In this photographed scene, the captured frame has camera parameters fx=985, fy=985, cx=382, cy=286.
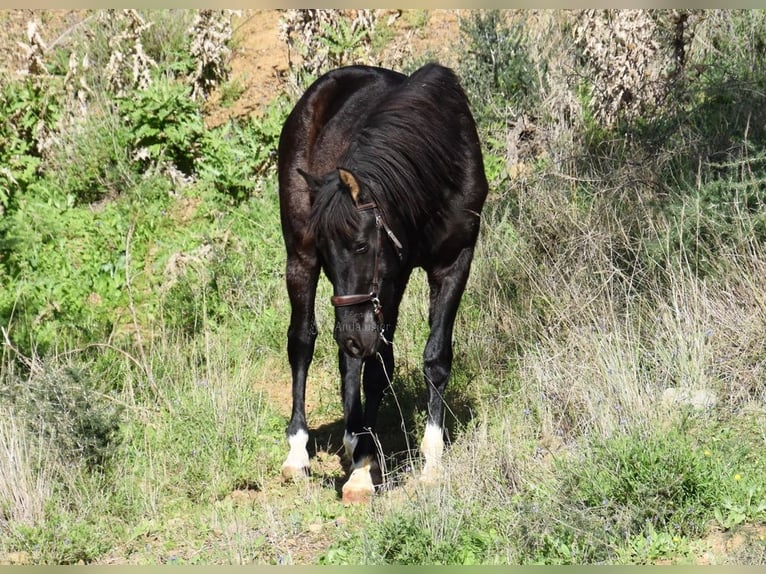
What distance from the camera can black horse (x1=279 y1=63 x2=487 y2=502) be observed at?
219 inches

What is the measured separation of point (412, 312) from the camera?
27.8 feet

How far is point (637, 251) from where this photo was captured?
7.75 metres

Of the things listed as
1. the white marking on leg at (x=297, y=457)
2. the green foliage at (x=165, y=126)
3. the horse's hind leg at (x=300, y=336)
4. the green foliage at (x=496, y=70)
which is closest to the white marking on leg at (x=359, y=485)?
the white marking on leg at (x=297, y=457)

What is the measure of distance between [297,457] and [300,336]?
33.3 inches

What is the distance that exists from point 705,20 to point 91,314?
7.30m

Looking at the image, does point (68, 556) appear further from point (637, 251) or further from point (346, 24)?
point (346, 24)

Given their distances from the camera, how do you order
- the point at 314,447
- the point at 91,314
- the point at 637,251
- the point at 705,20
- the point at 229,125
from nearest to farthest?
the point at 314,447 < the point at 637,251 < the point at 91,314 < the point at 705,20 < the point at 229,125

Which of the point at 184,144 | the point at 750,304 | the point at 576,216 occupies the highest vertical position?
the point at 184,144

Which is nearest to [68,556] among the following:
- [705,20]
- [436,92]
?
[436,92]

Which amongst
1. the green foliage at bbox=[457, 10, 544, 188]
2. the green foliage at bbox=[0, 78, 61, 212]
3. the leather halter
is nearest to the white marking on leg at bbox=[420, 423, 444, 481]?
the leather halter

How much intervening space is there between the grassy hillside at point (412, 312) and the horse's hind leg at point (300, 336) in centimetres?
30

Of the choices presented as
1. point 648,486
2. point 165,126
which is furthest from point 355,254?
point 165,126

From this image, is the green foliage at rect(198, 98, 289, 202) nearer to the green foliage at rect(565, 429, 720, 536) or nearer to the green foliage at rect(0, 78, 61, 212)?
the green foliage at rect(0, 78, 61, 212)

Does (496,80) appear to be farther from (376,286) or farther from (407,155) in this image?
(376,286)
